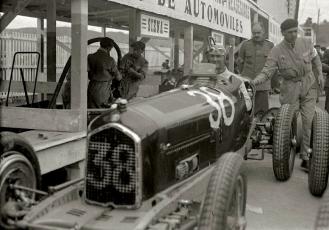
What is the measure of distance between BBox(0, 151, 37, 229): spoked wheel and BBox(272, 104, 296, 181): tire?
304 centimetres

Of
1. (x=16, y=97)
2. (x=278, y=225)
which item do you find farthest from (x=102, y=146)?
(x=16, y=97)

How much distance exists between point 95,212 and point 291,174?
3.78 m

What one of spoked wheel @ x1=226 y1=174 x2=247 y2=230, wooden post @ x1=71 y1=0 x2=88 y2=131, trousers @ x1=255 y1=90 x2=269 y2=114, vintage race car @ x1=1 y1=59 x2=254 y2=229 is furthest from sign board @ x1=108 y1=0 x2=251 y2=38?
spoked wheel @ x1=226 y1=174 x2=247 y2=230

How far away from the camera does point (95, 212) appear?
140 inches

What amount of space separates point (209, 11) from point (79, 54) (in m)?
5.76

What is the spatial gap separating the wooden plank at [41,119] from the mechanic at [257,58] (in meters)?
4.24

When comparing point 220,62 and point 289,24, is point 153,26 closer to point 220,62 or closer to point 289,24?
point 289,24

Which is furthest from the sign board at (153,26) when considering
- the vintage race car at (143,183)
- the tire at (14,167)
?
the tire at (14,167)

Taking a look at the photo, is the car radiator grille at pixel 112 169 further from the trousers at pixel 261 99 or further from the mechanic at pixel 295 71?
the trousers at pixel 261 99

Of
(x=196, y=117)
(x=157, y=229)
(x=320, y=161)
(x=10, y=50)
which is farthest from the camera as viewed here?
(x=10, y=50)

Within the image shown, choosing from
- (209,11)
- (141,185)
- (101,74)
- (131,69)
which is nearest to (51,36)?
(131,69)

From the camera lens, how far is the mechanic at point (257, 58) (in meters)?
9.21

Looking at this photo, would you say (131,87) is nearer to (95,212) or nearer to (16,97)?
(16,97)

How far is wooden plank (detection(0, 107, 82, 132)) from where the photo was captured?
5.83 meters
